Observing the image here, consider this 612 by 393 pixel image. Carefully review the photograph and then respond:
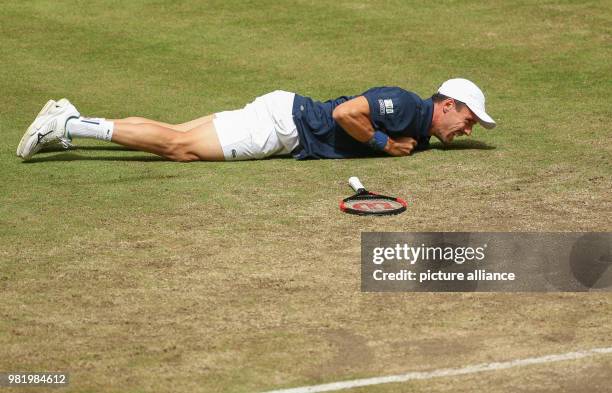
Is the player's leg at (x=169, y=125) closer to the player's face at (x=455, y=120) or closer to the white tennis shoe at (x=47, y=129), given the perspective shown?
the white tennis shoe at (x=47, y=129)

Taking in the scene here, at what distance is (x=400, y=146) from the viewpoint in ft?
42.9

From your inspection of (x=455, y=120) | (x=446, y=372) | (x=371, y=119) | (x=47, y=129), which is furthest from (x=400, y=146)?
(x=446, y=372)

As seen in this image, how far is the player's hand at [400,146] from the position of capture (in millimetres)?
13016

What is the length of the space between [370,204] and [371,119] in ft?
6.25

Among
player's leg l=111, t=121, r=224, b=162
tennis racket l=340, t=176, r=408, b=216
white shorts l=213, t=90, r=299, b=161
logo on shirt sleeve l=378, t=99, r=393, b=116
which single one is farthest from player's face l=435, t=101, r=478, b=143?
player's leg l=111, t=121, r=224, b=162

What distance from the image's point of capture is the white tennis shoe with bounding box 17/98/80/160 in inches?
502

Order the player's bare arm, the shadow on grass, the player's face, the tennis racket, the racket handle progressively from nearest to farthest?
the tennis racket < the racket handle < the player's bare arm < the player's face < the shadow on grass

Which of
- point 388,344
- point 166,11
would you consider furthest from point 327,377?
point 166,11

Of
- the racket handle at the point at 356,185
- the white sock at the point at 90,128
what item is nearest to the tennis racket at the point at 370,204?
the racket handle at the point at 356,185

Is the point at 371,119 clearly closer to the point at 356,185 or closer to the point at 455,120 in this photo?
the point at 455,120

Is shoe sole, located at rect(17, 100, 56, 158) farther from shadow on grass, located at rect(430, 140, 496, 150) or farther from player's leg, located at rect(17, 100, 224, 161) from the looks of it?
shadow on grass, located at rect(430, 140, 496, 150)

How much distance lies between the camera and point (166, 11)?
65.7 ft

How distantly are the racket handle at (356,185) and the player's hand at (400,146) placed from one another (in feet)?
4.40

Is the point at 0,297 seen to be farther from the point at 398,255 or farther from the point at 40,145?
the point at 40,145
